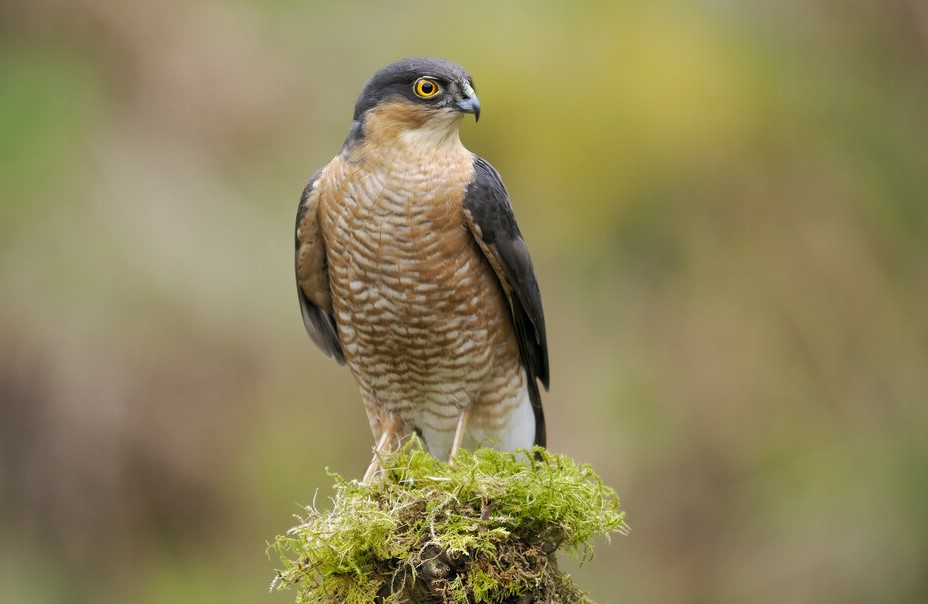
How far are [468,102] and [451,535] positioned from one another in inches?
63.8

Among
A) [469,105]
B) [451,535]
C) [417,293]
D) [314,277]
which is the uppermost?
[469,105]

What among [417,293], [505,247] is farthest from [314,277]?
[505,247]

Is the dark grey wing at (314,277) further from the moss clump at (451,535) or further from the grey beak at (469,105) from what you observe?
the moss clump at (451,535)

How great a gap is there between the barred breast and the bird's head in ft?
0.38

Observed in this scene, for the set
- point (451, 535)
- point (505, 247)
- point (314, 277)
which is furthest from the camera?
point (314, 277)

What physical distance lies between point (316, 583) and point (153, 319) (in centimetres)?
395

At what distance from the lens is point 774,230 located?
7.19 metres

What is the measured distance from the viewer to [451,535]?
2828 mm

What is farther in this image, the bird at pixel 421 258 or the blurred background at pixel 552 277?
the blurred background at pixel 552 277

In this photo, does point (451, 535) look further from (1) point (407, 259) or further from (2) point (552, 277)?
(2) point (552, 277)

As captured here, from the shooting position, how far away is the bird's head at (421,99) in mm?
3723

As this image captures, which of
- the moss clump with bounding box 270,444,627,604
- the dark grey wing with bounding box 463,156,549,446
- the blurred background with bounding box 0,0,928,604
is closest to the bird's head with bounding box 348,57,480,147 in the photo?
the dark grey wing with bounding box 463,156,549,446

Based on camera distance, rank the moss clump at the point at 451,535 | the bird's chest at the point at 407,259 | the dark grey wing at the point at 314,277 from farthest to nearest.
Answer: the dark grey wing at the point at 314,277
the bird's chest at the point at 407,259
the moss clump at the point at 451,535

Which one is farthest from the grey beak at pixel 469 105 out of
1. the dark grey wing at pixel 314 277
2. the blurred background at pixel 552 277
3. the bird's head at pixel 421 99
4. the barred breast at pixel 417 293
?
the blurred background at pixel 552 277
